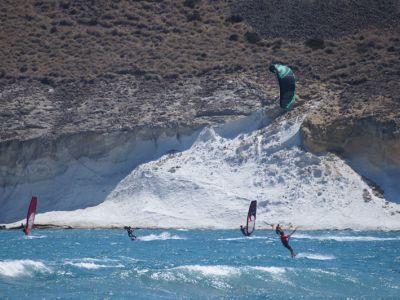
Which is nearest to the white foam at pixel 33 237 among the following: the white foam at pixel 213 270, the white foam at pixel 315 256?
the white foam at pixel 315 256

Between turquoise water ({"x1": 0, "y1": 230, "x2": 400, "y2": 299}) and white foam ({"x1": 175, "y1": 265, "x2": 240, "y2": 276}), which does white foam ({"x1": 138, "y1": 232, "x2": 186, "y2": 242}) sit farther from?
A: white foam ({"x1": 175, "y1": 265, "x2": 240, "y2": 276})

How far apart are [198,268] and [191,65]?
92.5ft

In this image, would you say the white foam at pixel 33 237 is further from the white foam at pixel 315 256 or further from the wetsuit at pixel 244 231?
the white foam at pixel 315 256

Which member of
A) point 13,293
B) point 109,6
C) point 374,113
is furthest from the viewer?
point 109,6

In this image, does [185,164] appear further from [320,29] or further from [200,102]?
[320,29]

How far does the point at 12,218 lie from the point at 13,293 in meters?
21.5

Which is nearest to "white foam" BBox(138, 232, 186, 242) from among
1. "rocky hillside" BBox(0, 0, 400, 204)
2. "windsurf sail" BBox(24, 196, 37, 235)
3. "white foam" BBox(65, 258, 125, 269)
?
"windsurf sail" BBox(24, 196, 37, 235)

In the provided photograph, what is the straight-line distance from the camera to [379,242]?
28.8 m

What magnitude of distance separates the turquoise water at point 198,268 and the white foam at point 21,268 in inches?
0.8

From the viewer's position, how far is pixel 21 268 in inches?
762

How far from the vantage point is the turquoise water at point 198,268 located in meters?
17.4

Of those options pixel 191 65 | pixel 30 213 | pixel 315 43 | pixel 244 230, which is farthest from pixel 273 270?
pixel 315 43

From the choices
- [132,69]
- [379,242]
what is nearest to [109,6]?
[132,69]

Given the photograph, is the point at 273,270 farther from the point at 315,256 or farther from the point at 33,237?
the point at 33,237
